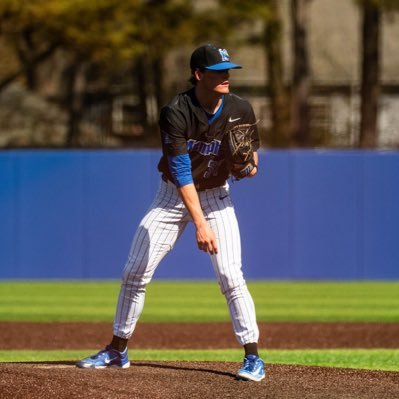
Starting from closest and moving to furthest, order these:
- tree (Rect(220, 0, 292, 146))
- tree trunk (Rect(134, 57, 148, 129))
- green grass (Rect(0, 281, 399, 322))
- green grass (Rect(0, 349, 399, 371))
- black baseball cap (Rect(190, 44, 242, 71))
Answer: black baseball cap (Rect(190, 44, 242, 71)), green grass (Rect(0, 349, 399, 371)), green grass (Rect(0, 281, 399, 322)), tree trunk (Rect(134, 57, 148, 129)), tree (Rect(220, 0, 292, 146))

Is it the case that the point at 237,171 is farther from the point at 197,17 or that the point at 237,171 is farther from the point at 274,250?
the point at 197,17

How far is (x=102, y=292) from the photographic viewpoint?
14383 millimetres

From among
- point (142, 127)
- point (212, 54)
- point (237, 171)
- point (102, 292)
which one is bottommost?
point (102, 292)

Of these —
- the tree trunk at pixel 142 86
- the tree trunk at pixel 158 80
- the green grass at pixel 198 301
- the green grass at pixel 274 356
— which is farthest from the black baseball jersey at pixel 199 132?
the tree trunk at pixel 158 80

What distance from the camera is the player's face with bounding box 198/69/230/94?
569 centimetres

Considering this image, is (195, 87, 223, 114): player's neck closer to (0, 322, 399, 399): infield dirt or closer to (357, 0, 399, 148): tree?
(0, 322, 399, 399): infield dirt

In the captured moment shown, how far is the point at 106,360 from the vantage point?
6199 mm

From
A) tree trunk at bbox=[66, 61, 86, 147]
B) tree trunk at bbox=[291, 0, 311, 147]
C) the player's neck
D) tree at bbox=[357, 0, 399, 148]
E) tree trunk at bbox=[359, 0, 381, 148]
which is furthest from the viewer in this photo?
tree trunk at bbox=[291, 0, 311, 147]

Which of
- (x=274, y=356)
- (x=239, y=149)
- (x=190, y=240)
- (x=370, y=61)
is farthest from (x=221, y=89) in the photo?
(x=370, y=61)

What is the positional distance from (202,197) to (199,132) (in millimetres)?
387

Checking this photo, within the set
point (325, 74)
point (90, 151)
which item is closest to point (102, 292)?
point (90, 151)

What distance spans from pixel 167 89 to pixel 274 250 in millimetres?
6188

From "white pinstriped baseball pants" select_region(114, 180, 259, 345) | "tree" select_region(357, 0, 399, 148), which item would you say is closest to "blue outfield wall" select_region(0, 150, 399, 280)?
"tree" select_region(357, 0, 399, 148)

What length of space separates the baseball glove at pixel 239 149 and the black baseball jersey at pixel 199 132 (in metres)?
0.03
